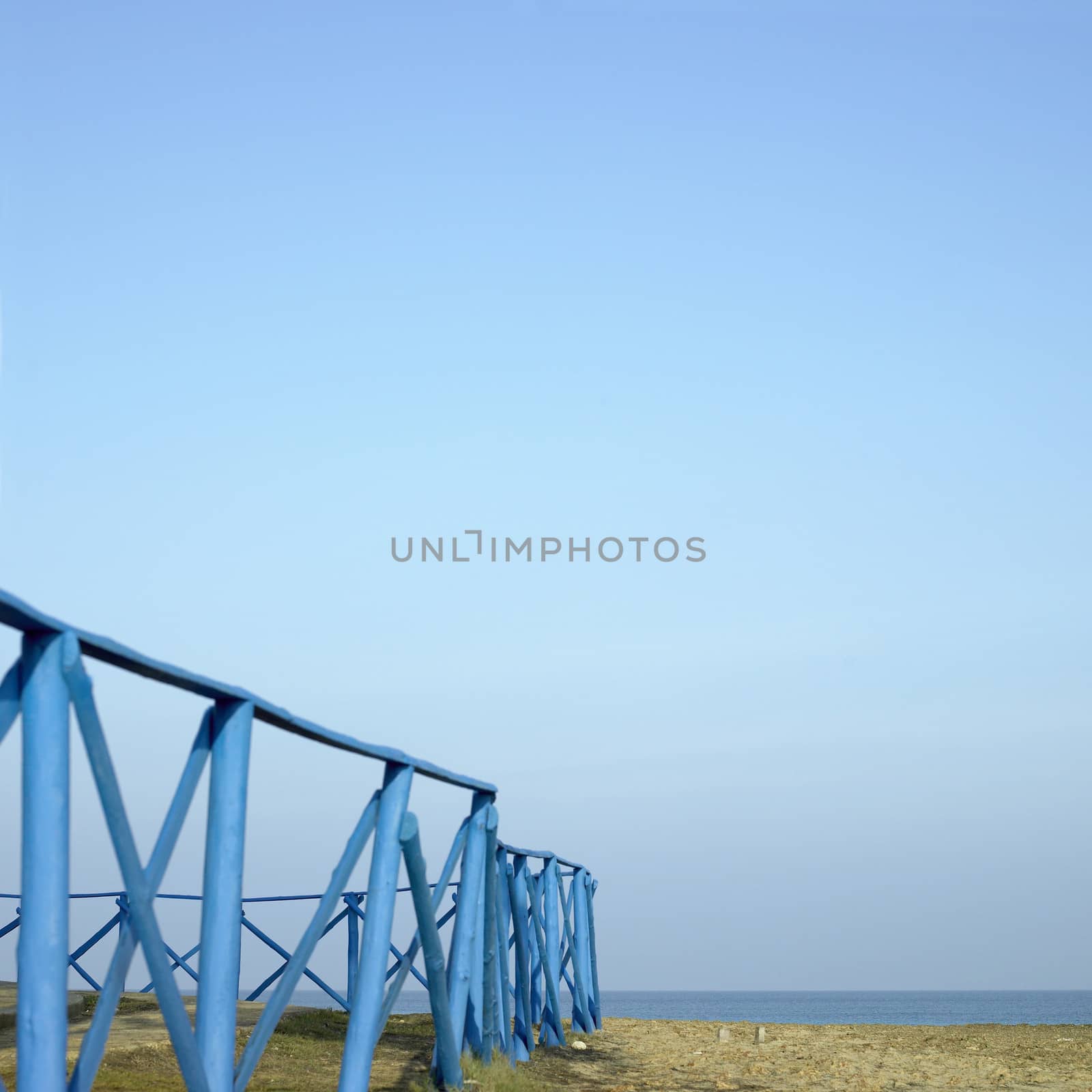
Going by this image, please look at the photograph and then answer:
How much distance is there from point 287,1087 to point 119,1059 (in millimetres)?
1660

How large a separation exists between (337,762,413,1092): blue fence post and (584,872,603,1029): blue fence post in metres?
9.58

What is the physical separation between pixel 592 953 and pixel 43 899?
13687 mm

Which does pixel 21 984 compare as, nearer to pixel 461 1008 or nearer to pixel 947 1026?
pixel 461 1008

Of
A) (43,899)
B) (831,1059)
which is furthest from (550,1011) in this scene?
(43,899)

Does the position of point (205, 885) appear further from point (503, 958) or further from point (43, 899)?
point (503, 958)

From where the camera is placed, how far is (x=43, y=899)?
3594 millimetres

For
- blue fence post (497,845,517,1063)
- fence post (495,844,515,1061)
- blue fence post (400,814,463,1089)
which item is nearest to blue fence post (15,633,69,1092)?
blue fence post (400,814,463,1089)

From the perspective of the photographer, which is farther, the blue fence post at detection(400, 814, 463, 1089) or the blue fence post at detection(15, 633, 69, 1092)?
the blue fence post at detection(400, 814, 463, 1089)

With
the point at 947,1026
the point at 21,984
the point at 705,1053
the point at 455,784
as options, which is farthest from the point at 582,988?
the point at 21,984

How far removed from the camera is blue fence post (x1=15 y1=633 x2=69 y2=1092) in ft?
11.8

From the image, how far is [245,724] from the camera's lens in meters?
4.94

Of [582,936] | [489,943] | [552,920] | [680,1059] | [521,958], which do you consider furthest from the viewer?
[582,936]

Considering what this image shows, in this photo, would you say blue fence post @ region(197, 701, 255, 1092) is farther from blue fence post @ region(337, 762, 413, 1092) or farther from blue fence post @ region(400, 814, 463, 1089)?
blue fence post @ region(400, 814, 463, 1089)

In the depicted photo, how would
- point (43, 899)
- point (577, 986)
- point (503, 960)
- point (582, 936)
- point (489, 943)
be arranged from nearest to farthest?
1. point (43, 899)
2. point (489, 943)
3. point (503, 960)
4. point (577, 986)
5. point (582, 936)
